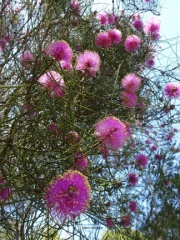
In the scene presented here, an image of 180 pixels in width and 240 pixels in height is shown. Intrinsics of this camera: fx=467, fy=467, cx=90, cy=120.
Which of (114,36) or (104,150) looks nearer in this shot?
(104,150)

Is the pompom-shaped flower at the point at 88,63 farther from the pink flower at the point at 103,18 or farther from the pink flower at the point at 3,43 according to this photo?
the pink flower at the point at 103,18

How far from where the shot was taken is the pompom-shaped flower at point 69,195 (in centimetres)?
83

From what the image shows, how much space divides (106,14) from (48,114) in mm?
956

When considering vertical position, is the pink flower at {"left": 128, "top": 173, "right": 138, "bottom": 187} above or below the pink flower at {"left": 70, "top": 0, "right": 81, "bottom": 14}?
below

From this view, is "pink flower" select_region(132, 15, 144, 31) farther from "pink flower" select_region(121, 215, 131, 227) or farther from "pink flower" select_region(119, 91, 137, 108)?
"pink flower" select_region(119, 91, 137, 108)

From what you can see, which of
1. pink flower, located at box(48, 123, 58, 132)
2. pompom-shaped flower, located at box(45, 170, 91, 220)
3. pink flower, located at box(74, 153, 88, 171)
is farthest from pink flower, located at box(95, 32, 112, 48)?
pompom-shaped flower, located at box(45, 170, 91, 220)

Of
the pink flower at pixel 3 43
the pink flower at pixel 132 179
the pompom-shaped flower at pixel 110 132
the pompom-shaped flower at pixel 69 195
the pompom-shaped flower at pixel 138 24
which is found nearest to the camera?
the pompom-shaped flower at pixel 69 195

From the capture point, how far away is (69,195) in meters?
0.83

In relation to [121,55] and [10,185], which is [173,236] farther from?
[10,185]

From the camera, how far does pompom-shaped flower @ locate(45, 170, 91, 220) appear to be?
828 millimetres

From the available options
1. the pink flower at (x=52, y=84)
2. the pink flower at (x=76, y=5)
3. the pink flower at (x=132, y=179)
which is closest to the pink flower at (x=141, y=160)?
the pink flower at (x=132, y=179)

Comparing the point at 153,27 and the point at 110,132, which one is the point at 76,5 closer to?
the point at 153,27

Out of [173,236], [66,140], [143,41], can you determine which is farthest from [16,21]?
[173,236]

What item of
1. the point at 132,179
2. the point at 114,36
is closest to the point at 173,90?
the point at 114,36
